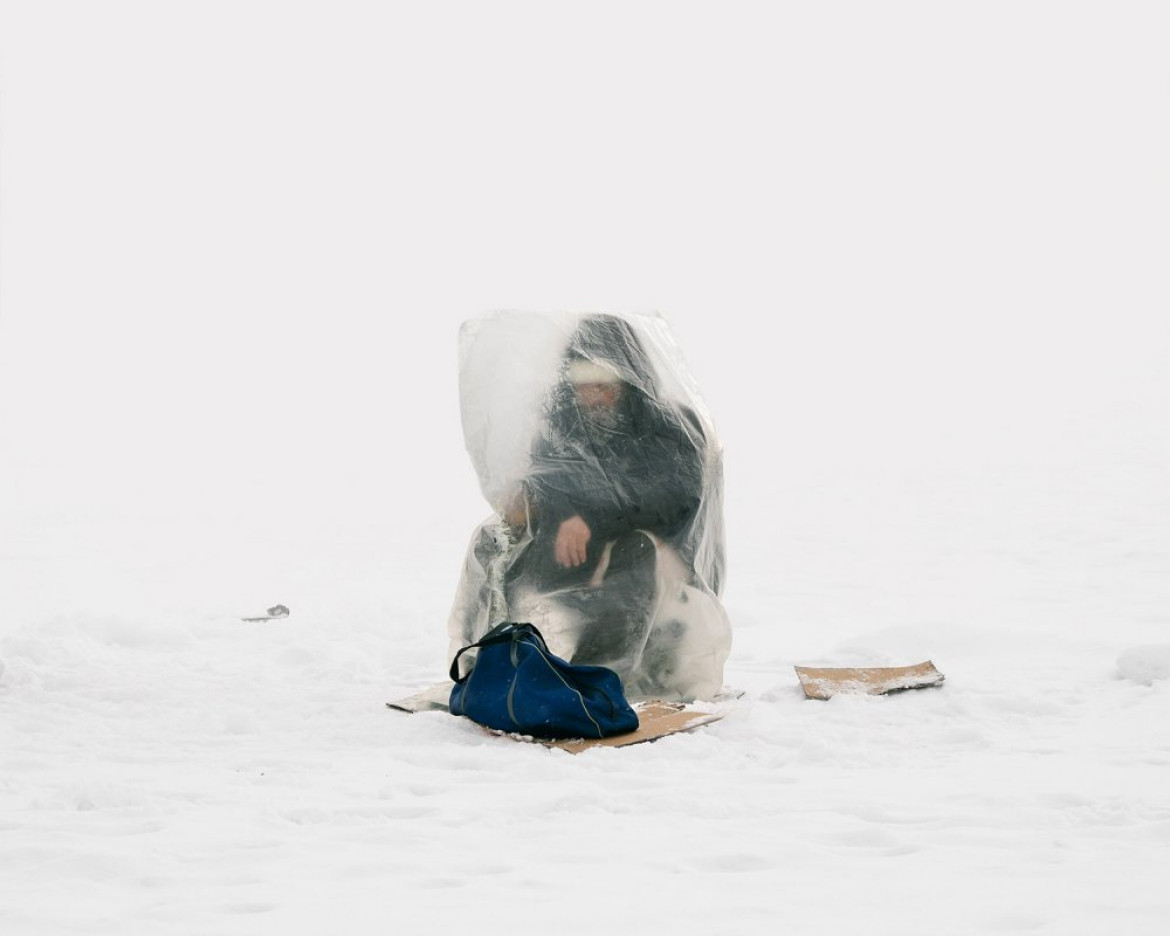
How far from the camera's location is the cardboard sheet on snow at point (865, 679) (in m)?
4.78

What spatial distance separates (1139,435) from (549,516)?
12134mm

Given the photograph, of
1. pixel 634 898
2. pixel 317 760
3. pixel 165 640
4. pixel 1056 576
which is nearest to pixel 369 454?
pixel 1056 576

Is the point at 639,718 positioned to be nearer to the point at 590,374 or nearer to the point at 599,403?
the point at 599,403

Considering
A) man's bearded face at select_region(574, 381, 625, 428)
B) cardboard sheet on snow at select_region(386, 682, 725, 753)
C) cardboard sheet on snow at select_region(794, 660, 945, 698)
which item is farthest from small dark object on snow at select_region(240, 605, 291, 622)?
cardboard sheet on snow at select_region(794, 660, 945, 698)

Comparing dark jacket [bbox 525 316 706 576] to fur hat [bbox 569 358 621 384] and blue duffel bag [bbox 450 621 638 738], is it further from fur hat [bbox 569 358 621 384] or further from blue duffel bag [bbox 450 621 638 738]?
blue duffel bag [bbox 450 621 638 738]

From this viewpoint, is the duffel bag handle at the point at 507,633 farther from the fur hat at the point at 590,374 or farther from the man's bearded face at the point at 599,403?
the fur hat at the point at 590,374

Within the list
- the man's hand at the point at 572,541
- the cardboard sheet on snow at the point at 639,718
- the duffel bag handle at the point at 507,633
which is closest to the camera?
the cardboard sheet on snow at the point at 639,718

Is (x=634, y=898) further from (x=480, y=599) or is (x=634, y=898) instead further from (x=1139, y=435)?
(x=1139, y=435)

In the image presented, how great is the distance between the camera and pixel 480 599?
4.99 metres

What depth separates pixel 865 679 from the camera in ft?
16.2

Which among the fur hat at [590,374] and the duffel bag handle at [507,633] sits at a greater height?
the fur hat at [590,374]

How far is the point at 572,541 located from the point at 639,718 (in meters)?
0.71

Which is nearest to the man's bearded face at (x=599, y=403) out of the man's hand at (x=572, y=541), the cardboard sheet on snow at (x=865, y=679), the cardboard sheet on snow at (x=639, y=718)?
the man's hand at (x=572, y=541)

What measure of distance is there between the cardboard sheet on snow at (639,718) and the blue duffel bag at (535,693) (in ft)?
0.12
